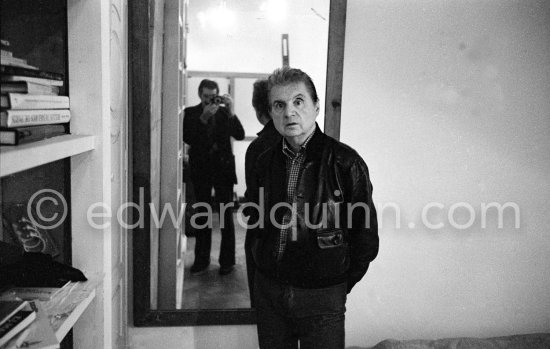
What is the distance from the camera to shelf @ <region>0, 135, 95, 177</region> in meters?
0.77

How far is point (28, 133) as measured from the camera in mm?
907

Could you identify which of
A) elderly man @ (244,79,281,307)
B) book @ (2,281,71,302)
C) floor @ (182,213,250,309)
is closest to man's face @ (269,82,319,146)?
elderly man @ (244,79,281,307)

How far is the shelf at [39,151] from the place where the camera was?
77 cm

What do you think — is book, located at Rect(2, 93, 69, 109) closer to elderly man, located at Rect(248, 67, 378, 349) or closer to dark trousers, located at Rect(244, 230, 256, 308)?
elderly man, located at Rect(248, 67, 378, 349)

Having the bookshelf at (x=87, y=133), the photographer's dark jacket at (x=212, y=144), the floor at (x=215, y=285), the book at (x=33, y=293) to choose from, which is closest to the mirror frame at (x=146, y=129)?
the floor at (x=215, y=285)

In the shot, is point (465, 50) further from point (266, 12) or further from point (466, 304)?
point (466, 304)

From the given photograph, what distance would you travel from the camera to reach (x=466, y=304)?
2057 mm

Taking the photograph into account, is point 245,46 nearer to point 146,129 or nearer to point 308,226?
point 146,129

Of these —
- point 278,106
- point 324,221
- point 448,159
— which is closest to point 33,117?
point 278,106

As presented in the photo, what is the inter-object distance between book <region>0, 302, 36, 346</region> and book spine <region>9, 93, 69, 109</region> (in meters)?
0.37

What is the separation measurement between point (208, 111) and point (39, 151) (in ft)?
3.10

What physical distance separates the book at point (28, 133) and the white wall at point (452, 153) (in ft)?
3.71

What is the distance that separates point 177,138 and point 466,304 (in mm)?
1387

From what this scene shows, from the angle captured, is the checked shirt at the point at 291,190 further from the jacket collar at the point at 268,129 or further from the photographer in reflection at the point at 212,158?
the photographer in reflection at the point at 212,158
